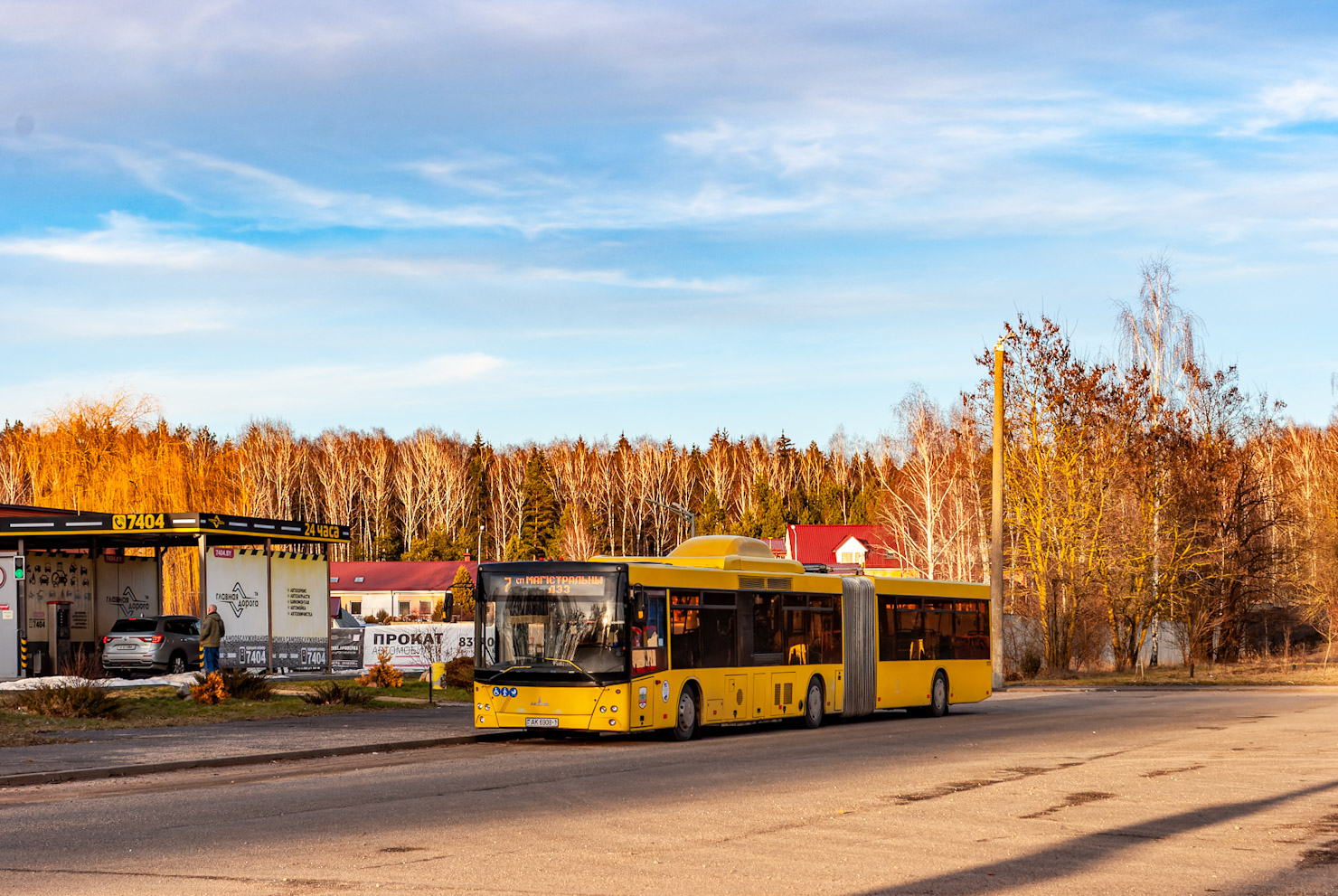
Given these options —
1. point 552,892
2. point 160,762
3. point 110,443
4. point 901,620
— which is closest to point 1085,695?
point 901,620

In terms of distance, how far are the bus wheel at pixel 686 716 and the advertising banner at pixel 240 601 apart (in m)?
16.8

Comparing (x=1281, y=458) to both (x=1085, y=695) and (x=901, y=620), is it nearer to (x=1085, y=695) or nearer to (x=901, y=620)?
(x=1085, y=695)

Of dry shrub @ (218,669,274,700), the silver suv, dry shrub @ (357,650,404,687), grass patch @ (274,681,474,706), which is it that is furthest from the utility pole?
the silver suv

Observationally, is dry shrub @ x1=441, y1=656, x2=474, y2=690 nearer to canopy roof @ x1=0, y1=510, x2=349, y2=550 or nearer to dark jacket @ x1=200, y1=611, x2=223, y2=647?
dark jacket @ x1=200, y1=611, x2=223, y2=647

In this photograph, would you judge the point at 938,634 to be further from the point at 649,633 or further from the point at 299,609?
the point at 299,609

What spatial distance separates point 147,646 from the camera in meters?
35.2

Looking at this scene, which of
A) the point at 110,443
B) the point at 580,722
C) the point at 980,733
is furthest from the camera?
the point at 110,443

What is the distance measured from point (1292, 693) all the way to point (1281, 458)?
4725 centimetres

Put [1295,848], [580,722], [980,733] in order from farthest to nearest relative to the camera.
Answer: [980,733] → [580,722] → [1295,848]

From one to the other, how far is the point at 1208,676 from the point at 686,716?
96.4 feet

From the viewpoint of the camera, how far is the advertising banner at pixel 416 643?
38.3 m

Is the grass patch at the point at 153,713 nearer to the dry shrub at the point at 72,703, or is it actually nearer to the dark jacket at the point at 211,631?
the dry shrub at the point at 72,703

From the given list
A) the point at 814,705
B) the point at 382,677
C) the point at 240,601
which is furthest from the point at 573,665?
the point at 240,601

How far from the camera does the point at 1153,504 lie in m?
49.0
